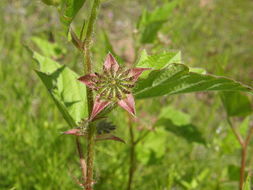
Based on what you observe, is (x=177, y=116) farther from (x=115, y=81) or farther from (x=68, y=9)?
(x=68, y=9)

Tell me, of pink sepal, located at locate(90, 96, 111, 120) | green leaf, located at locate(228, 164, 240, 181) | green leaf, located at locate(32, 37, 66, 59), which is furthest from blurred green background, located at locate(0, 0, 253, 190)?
pink sepal, located at locate(90, 96, 111, 120)

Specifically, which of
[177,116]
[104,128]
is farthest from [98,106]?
[177,116]

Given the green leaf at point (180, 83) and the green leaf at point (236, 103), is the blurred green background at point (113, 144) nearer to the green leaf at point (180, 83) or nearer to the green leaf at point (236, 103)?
the green leaf at point (236, 103)

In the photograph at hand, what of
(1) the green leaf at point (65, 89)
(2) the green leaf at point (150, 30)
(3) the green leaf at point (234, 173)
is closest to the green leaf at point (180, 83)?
(1) the green leaf at point (65, 89)

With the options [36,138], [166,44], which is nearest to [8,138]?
[36,138]

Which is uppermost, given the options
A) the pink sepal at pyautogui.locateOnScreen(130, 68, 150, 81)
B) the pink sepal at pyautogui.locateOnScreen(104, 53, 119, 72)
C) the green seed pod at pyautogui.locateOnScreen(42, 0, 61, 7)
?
the green seed pod at pyautogui.locateOnScreen(42, 0, 61, 7)

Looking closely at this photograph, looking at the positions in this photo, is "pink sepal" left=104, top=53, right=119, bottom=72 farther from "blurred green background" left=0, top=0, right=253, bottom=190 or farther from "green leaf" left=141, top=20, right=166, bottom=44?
"green leaf" left=141, top=20, right=166, bottom=44

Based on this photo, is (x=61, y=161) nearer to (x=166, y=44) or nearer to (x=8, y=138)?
(x=8, y=138)
